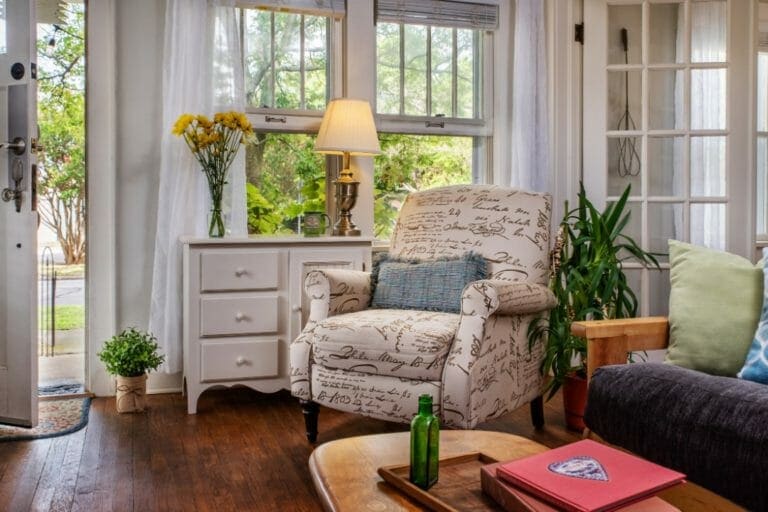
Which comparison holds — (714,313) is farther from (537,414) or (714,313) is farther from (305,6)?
(305,6)

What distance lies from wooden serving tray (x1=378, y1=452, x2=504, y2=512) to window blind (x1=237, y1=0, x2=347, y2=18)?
2753mm

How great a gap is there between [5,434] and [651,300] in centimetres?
297

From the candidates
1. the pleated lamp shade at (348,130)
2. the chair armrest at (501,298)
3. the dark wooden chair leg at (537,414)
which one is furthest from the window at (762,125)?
the pleated lamp shade at (348,130)

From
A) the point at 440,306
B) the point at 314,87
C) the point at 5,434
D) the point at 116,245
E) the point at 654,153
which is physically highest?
the point at 314,87

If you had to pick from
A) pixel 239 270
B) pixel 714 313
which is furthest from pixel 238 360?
pixel 714 313

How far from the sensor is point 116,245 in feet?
11.1

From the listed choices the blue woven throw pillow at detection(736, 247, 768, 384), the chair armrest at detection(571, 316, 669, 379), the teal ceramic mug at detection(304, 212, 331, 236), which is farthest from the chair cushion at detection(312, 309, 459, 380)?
the blue woven throw pillow at detection(736, 247, 768, 384)

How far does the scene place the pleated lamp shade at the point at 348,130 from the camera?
3.30 metres

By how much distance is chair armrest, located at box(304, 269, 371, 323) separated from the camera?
278 cm

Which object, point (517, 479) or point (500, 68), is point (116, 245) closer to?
point (500, 68)

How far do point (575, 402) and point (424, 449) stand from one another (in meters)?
1.83

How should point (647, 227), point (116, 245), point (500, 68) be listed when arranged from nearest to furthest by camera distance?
point (116, 245)
point (647, 227)
point (500, 68)

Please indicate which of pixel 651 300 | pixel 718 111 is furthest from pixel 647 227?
pixel 718 111

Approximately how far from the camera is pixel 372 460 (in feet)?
4.61
